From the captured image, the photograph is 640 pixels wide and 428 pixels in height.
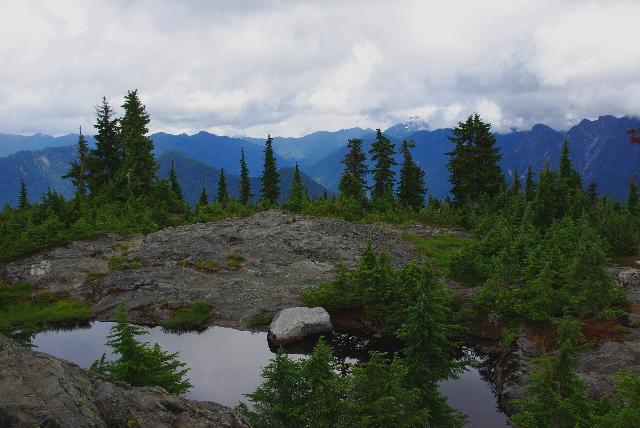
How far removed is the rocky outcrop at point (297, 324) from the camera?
22.2m

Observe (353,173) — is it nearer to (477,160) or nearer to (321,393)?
(477,160)

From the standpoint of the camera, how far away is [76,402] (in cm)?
693

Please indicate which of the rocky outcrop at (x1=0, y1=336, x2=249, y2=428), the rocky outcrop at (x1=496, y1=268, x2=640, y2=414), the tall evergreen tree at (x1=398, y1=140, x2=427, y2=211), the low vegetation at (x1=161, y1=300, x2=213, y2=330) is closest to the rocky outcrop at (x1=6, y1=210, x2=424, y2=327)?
the low vegetation at (x1=161, y1=300, x2=213, y2=330)

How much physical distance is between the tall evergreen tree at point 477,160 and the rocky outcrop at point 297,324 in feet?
120

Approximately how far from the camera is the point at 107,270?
105 feet

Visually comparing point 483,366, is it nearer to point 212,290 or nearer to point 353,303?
point 353,303

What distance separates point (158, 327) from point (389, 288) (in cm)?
1318

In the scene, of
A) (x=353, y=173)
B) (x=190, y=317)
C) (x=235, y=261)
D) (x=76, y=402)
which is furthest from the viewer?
(x=353, y=173)

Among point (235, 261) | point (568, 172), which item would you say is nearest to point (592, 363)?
point (235, 261)

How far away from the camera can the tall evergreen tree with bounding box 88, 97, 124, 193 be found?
57000 mm

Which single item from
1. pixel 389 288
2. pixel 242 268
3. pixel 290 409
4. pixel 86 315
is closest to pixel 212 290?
pixel 242 268

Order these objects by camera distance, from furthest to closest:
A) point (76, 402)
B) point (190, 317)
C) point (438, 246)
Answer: point (438, 246), point (190, 317), point (76, 402)

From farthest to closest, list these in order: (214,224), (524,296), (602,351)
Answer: (214,224)
(524,296)
(602,351)

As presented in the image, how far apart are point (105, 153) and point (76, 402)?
189ft
